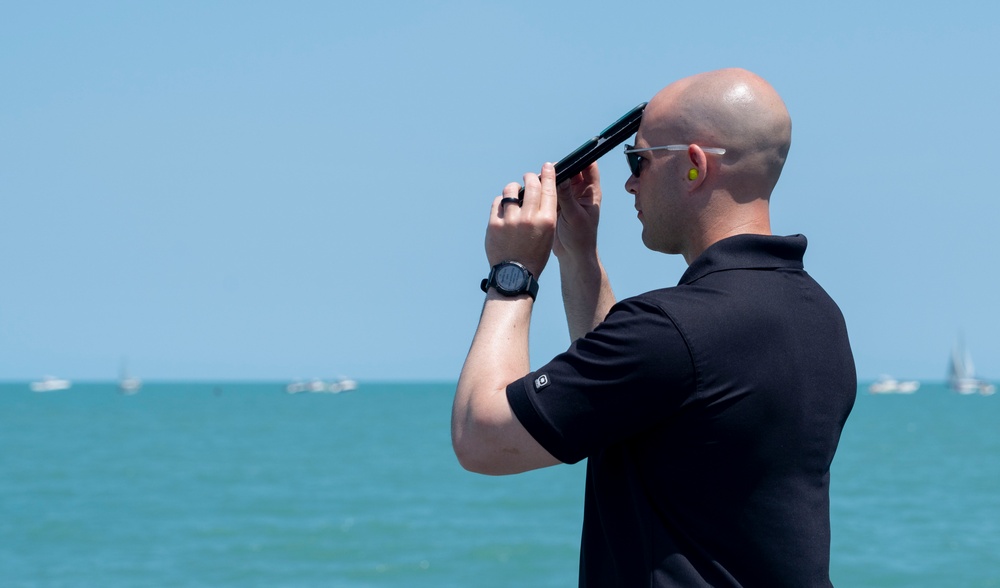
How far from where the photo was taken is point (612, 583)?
6.37 feet

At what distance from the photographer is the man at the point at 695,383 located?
1.84 metres

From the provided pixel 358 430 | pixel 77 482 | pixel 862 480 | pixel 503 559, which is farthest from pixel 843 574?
pixel 358 430

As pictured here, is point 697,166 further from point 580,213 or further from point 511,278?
point 580,213

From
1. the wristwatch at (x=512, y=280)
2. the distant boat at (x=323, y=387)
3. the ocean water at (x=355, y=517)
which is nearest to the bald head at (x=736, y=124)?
the wristwatch at (x=512, y=280)

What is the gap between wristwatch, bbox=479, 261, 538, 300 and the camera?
2.11m

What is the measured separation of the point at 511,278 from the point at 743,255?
0.44m

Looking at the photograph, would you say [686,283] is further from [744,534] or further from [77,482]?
[77,482]

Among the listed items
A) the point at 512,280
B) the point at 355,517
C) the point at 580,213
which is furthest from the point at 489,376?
the point at 355,517

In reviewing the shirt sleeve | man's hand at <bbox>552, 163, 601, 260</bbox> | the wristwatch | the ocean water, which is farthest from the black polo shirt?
the ocean water

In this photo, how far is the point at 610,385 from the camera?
1826 millimetres

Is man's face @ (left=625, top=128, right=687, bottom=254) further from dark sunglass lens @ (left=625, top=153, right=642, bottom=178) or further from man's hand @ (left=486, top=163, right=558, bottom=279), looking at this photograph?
man's hand @ (left=486, top=163, right=558, bottom=279)

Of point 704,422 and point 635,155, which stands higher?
point 635,155

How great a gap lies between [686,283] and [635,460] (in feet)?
1.07

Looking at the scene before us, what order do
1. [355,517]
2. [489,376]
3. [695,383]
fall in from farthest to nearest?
[355,517] < [489,376] < [695,383]
